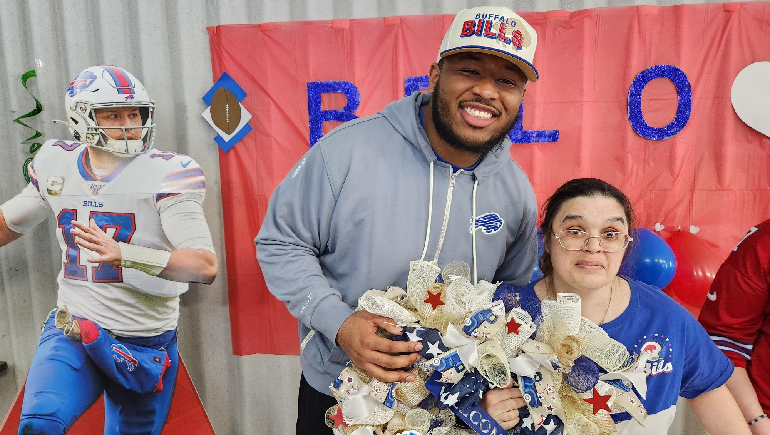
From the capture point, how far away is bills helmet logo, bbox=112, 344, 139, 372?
206 cm

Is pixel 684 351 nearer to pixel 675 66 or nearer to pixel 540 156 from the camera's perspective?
pixel 540 156

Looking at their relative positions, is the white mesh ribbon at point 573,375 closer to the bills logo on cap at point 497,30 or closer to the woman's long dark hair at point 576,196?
the woman's long dark hair at point 576,196

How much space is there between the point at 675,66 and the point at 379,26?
1437 mm

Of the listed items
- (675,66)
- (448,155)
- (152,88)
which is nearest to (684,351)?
(448,155)

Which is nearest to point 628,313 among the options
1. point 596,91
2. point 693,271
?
point 693,271

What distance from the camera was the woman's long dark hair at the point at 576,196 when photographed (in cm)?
130

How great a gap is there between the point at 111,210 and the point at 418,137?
135 centimetres

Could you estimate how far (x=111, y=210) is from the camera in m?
1.98

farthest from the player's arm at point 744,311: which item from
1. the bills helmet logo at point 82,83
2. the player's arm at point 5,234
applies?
the player's arm at point 5,234

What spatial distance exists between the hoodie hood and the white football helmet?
44.4 inches

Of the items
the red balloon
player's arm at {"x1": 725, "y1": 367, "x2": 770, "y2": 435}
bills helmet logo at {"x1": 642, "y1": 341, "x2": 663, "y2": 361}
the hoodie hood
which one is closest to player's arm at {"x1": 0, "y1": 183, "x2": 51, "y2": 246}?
the hoodie hood

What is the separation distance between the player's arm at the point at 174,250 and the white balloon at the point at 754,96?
2.56 m

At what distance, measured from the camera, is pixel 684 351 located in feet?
4.07

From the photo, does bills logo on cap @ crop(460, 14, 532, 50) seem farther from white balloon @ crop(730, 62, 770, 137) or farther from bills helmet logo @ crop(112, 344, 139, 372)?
bills helmet logo @ crop(112, 344, 139, 372)
